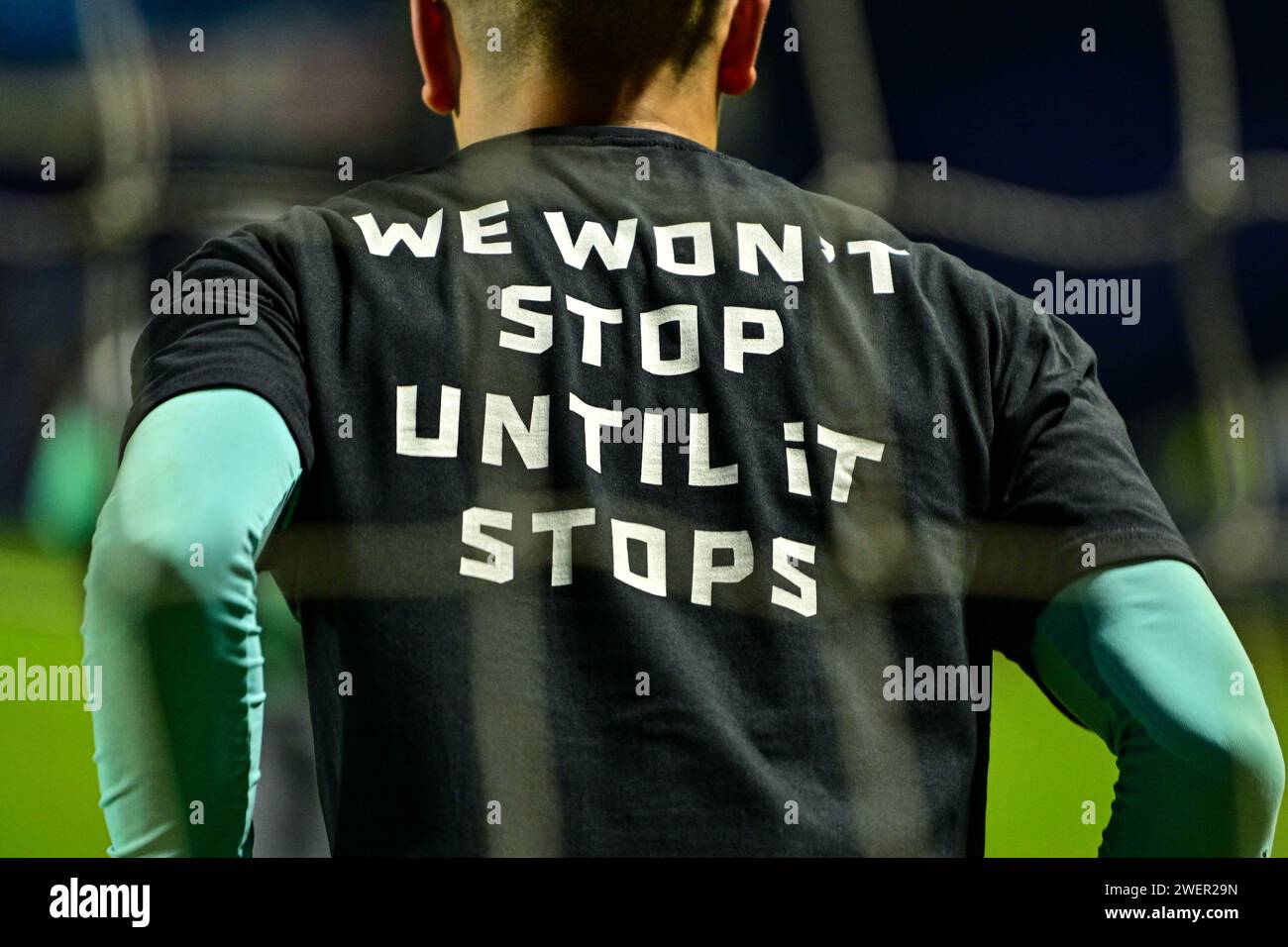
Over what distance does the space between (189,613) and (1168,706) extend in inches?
23.1

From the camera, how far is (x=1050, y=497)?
831 mm

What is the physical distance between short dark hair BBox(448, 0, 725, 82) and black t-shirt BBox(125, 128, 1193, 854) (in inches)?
2.1

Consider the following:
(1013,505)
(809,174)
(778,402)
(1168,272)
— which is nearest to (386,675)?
(778,402)

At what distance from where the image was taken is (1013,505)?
2.74ft

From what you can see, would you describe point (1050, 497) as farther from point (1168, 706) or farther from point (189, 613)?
point (189, 613)

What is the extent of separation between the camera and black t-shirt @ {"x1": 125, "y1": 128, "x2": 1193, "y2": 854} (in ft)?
2.52

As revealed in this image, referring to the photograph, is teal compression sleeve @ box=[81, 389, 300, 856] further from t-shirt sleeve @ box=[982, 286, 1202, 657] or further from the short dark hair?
t-shirt sleeve @ box=[982, 286, 1202, 657]

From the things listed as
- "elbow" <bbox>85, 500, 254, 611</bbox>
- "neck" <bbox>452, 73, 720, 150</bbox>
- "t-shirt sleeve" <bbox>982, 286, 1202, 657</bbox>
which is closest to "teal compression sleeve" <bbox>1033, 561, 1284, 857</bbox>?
"t-shirt sleeve" <bbox>982, 286, 1202, 657</bbox>

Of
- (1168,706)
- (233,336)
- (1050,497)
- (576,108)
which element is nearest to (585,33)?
(576,108)

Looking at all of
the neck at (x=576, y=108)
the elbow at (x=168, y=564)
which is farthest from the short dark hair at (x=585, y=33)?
the elbow at (x=168, y=564)

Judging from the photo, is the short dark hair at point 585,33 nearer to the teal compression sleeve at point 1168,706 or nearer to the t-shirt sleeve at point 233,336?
the t-shirt sleeve at point 233,336

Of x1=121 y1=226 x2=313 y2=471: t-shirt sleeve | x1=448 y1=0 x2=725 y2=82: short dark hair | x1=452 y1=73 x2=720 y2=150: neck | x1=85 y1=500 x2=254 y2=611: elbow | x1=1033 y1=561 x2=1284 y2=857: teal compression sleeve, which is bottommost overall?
x1=1033 y1=561 x2=1284 y2=857: teal compression sleeve

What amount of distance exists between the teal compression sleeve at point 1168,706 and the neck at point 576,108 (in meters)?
0.41
